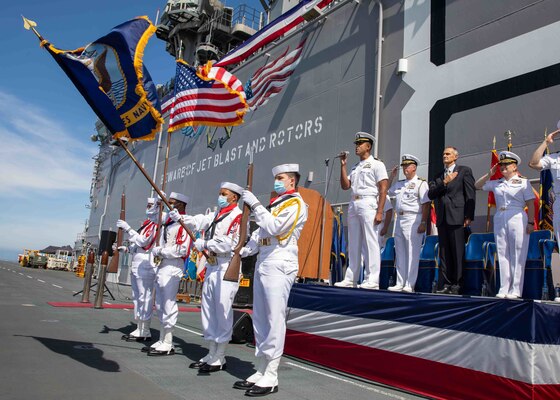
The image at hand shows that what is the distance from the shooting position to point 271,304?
3869 millimetres

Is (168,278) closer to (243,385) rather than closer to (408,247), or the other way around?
(243,385)

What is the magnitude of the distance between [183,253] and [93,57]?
8.26ft

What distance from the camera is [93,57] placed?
5020mm

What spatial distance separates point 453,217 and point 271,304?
2458mm

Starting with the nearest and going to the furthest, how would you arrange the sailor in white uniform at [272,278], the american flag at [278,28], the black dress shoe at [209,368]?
1. the sailor in white uniform at [272,278]
2. the black dress shoe at [209,368]
3. the american flag at [278,28]

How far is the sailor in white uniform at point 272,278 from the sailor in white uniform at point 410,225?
5.97 feet

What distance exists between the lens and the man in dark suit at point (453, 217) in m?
4.97

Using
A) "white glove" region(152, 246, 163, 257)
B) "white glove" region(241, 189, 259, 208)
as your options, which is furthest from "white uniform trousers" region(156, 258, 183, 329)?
"white glove" region(241, 189, 259, 208)

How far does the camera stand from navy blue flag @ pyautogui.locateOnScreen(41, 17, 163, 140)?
499 cm

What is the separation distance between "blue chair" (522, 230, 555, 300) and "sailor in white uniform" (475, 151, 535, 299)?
13.6 inches

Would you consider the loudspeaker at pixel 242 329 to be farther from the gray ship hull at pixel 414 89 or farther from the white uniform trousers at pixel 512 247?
the white uniform trousers at pixel 512 247

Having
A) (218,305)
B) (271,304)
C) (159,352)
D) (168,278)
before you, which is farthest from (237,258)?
(159,352)

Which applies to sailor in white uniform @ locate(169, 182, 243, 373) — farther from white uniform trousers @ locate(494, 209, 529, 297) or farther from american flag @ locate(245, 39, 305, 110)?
american flag @ locate(245, 39, 305, 110)

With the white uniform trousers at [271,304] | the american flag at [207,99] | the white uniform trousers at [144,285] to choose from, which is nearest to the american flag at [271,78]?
the american flag at [207,99]
